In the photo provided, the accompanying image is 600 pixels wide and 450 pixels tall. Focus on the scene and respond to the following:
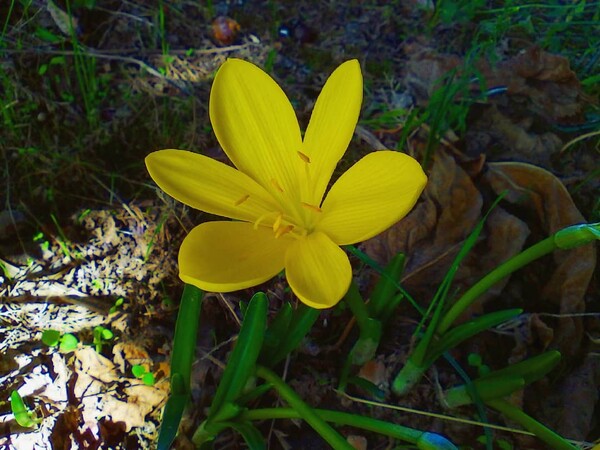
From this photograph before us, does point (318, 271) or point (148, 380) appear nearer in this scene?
point (318, 271)

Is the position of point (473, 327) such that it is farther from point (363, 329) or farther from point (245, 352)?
point (245, 352)

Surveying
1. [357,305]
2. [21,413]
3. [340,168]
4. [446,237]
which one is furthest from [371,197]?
[21,413]

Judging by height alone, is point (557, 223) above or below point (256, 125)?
below

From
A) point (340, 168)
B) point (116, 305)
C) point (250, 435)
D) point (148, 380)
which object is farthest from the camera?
point (340, 168)

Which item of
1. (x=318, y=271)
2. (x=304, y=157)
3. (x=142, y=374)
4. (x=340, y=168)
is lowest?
(x=142, y=374)

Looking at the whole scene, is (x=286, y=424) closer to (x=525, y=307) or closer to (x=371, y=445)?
(x=371, y=445)

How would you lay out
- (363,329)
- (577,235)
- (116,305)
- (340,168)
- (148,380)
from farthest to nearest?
(340,168), (116,305), (148,380), (363,329), (577,235)

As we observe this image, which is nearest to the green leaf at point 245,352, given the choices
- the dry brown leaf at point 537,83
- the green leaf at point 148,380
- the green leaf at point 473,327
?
the green leaf at point 148,380

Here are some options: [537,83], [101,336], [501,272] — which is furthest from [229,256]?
[537,83]
